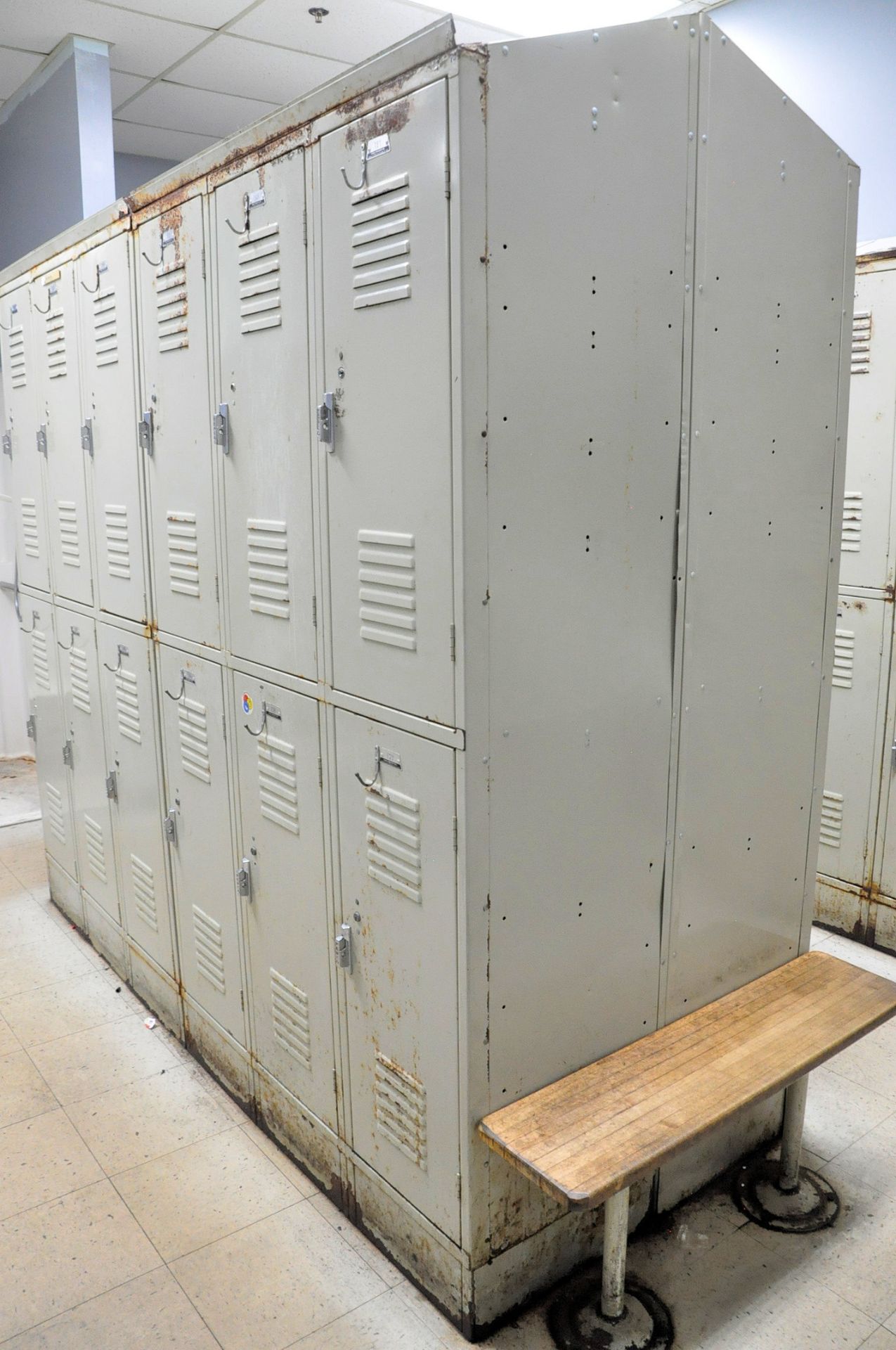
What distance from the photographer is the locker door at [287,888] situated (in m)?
2.53

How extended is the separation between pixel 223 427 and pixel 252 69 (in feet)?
10.9

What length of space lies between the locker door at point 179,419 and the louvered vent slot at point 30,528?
3.99 ft

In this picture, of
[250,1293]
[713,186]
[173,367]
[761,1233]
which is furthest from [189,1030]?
[713,186]

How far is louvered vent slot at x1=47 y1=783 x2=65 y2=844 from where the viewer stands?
4262 millimetres

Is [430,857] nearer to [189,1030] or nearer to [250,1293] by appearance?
[250,1293]

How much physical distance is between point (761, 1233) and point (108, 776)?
8.42 feet

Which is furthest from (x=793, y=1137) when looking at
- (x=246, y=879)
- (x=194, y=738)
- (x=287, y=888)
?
(x=194, y=738)

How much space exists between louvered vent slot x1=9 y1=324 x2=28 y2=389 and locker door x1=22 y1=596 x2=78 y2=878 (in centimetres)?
88

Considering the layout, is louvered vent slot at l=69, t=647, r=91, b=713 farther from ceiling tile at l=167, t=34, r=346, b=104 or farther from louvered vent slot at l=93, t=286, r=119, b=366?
ceiling tile at l=167, t=34, r=346, b=104

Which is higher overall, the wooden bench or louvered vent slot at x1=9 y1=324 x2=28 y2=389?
louvered vent slot at x1=9 y1=324 x2=28 y2=389


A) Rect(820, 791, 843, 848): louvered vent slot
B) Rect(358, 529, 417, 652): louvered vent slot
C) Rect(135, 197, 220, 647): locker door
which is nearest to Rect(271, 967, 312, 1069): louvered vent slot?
Rect(135, 197, 220, 647): locker door

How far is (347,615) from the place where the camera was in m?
2.27

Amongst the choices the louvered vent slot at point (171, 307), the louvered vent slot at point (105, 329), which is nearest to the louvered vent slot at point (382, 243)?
the louvered vent slot at point (171, 307)

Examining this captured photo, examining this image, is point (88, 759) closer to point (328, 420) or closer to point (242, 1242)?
point (242, 1242)
